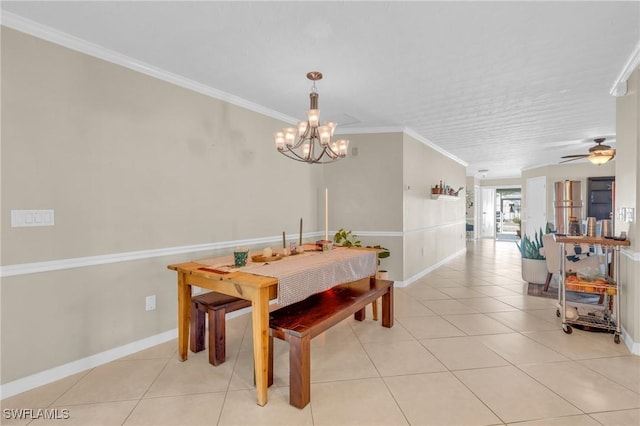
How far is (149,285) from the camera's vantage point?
2.75 meters

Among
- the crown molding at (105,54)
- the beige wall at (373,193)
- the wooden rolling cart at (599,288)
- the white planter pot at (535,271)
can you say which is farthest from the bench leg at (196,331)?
the white planter pot at (535,271)

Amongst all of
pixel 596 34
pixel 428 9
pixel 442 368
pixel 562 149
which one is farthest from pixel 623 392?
pixel 562 149

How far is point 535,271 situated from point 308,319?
14.0 feet

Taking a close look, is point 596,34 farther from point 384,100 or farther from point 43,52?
point 43,52

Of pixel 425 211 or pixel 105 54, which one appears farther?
pixel 425 211

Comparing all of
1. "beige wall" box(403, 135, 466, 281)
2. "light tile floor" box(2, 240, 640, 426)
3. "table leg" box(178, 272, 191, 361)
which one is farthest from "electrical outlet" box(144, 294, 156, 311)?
"beige wall" box(403, 135, 466, 281)

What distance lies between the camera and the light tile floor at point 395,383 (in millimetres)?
1835

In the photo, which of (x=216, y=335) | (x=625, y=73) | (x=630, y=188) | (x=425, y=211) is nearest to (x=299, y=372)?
(x=216, y=335)

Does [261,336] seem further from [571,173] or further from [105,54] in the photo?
[571,173]

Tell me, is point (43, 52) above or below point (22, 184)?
above

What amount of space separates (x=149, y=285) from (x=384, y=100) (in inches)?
123

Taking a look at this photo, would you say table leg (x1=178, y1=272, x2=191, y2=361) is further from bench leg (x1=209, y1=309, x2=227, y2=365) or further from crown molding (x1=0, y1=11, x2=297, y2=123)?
crown molding (x1=0, y1=11, x2=297, y2=123)

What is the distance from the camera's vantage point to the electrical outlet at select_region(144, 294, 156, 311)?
2.74m

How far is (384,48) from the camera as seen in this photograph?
241cm
